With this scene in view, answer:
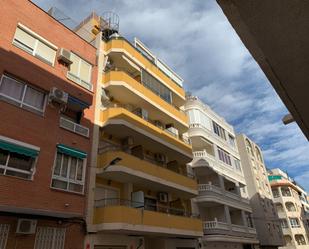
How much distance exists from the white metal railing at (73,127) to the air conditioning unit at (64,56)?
3.57m

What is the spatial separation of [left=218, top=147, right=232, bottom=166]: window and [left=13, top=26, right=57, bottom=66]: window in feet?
63.3

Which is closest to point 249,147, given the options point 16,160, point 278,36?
point 16,160

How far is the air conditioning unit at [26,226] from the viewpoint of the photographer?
1037 cm

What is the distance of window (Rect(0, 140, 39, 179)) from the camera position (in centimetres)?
1084

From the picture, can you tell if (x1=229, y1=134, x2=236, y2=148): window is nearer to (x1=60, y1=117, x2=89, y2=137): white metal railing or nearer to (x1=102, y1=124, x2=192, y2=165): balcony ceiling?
(x1=102, y1=124, x2=192, y2=165): balcony ceiling

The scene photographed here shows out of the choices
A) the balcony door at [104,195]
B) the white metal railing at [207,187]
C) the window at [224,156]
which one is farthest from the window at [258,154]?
the balcony door at [104,195]

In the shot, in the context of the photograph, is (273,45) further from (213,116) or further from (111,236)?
(213,116)

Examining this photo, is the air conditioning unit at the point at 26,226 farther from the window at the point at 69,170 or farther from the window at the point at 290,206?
the window at the point at 290,206

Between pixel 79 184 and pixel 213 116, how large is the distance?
65.2 feet

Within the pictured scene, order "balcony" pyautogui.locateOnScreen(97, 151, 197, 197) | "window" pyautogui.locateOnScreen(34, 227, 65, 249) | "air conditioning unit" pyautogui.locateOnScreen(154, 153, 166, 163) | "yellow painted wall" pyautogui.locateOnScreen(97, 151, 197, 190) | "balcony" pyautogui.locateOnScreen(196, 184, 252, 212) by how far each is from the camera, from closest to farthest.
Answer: "window" pyautogui.locateOnScreen(34, 227, 65, 249) < "balcony" pyautogui.locateOnScreen(97, 151, 197, 197) < "yellow painted wall" pyautogui.locateOnScreen(97, 151, 197, 190) < "air conditioning unit" pyautogui.locateOnScreen(154, 153, 166, 163) < "balcony" pyautogui.locateOnScreen(196, 184, 252, 212)

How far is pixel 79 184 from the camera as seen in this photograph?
43.9 feet

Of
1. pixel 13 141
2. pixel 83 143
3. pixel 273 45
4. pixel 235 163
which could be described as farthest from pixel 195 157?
pixel 273 45

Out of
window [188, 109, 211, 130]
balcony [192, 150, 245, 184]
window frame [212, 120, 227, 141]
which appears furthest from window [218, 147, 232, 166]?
window [188, 109, 211, 130]

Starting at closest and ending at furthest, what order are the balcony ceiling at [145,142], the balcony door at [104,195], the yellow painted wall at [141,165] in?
the balcony door at [104,195]
the yellow painted wall at [141,165]
the balcony ceiling at [145,142]
